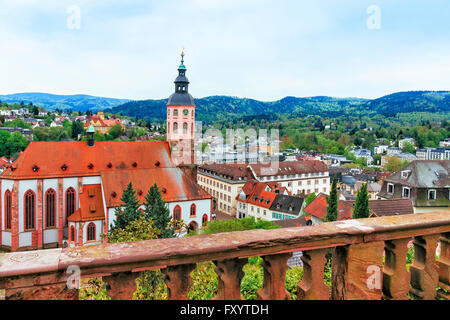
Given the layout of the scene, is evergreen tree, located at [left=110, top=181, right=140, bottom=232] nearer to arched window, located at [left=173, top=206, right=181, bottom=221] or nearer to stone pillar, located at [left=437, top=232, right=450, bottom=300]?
arched window, located at [left=173, top=206, right=181, bottom=221]

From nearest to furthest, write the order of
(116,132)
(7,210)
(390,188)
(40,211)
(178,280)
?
(178,280) → (390,188) → (40,211) → (7,210) → (116,132)

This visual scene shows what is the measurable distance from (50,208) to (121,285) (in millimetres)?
33316

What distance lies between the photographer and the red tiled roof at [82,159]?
31.5 metres

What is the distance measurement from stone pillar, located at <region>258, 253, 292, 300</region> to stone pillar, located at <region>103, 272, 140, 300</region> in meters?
1.08

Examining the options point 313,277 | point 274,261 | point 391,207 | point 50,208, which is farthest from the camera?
point 50,208

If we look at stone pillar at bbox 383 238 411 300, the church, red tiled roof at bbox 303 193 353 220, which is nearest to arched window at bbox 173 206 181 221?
the church

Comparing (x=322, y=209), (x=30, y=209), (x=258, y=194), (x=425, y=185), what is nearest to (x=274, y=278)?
(x=425, y=185)

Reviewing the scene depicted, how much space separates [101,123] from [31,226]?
345 feet

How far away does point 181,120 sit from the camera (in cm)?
3822

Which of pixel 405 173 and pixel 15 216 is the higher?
pixel 405 173

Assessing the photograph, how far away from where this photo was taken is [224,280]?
9.71 ft

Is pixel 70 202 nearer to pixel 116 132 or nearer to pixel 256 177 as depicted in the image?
pixel 256 177

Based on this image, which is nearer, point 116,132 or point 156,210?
point 156,210

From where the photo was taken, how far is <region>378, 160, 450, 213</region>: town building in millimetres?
24484
